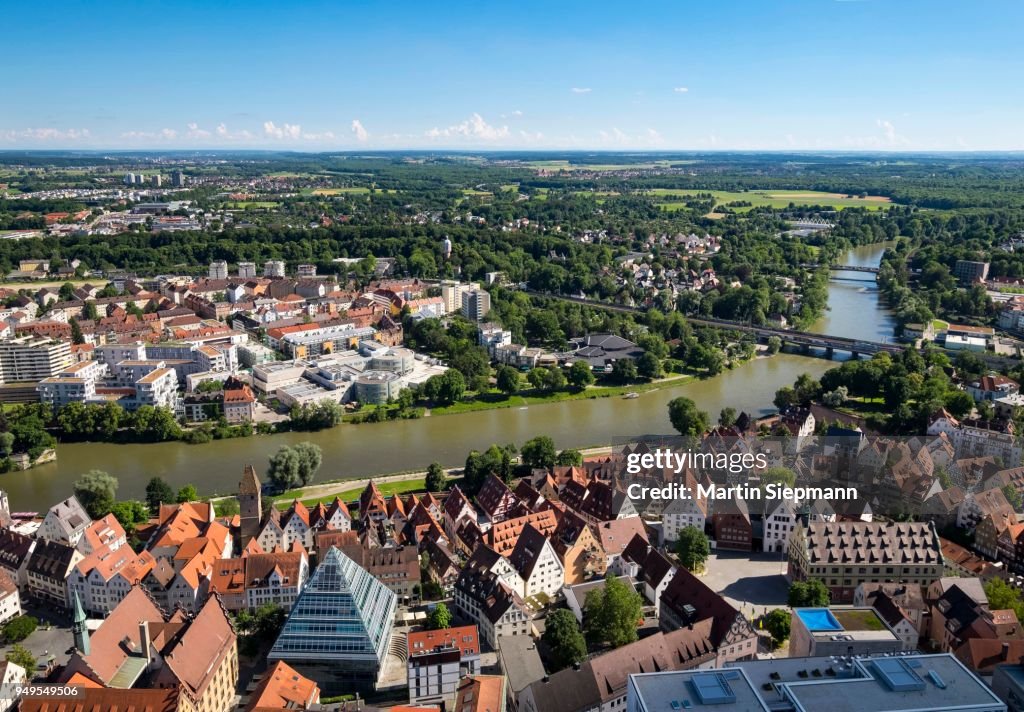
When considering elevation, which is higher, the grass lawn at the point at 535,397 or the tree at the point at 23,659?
the tree at the point at 23,659

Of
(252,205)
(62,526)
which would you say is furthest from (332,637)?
(252,205)

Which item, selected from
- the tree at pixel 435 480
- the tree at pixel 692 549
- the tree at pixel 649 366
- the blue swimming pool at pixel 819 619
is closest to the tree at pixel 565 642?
the blue swimming pool at pixel 819 619

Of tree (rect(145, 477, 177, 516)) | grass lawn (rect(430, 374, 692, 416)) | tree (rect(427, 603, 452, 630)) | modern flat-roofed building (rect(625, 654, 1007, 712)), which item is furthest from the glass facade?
grass lawn (rect(430, 374, 692, 416))

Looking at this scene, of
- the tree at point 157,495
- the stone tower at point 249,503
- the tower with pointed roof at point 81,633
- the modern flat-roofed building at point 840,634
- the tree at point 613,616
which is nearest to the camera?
the tower with pointed roof at point 81,633

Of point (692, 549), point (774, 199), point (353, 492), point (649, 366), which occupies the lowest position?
point (353, 492)

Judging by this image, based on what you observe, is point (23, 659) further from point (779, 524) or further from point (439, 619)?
point (779, 524)

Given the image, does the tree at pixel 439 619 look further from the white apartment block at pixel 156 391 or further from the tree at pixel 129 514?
the white apartment block at pixel 156 391
